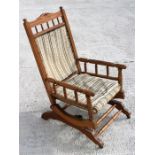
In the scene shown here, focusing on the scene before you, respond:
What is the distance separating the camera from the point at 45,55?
275cm

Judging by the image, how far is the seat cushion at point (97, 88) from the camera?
8.15 feet

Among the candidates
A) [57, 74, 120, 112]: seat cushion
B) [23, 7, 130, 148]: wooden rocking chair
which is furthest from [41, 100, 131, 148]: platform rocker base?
[57, 74, 120, 112]: seat cushion

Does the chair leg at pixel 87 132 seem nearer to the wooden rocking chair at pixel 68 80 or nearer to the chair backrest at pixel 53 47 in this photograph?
the wooden rocking chair at pixel 68 80

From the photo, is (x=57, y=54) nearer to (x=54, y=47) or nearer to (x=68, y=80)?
(x=54, y=47)

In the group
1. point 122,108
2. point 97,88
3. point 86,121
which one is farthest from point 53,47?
point 122,108

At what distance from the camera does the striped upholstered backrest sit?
268cm

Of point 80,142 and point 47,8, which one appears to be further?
point 47,8

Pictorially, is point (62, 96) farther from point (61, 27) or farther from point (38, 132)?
point (61, 27)

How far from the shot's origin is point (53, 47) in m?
2.84

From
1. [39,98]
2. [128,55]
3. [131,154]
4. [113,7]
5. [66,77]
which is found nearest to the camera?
[131,154]

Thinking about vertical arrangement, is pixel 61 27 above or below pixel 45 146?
above

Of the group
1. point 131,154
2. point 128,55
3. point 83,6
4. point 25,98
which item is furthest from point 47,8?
point 131,154

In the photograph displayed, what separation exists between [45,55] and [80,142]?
97 centimetres

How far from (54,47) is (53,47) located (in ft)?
0.05
